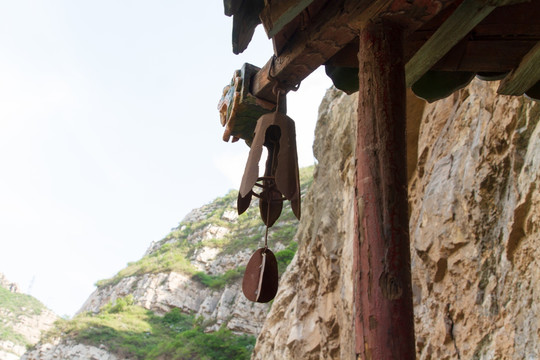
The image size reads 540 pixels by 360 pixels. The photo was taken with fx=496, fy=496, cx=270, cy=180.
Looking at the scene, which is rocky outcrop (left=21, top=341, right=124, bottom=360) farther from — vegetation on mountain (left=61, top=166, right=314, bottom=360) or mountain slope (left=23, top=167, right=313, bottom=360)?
vegetation on mountain (left=61, top=166, right=314, bottom=360)

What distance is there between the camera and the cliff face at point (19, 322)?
1556 inches

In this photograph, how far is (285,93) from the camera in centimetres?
235

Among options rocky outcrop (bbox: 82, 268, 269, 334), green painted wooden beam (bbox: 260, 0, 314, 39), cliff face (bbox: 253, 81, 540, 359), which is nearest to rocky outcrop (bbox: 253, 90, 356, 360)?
cliff face (bbox: 253, 81, 540, 359)

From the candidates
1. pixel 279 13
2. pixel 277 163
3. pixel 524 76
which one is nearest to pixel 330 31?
pixel 279 13

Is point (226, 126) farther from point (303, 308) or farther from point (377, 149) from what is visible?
point (303, 308)

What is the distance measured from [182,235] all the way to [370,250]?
39.9 metres

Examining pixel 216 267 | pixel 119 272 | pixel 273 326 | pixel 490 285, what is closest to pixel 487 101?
pixel 490 285

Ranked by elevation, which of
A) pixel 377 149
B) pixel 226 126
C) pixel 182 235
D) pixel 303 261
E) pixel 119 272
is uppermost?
pixel 182 235

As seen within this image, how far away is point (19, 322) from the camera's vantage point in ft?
140

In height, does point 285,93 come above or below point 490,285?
above

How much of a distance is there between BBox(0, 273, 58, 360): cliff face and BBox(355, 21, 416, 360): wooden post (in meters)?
42.3

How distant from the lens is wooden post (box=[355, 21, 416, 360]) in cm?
147

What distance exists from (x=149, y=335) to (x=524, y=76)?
26.2 metres

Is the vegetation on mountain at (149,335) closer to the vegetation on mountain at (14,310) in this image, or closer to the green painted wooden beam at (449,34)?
the vegetation on mountain at (14,310)
